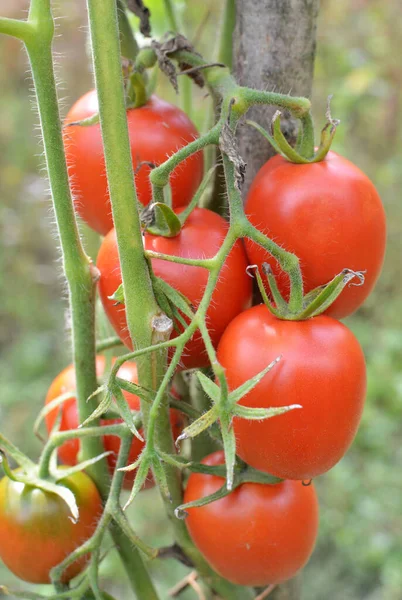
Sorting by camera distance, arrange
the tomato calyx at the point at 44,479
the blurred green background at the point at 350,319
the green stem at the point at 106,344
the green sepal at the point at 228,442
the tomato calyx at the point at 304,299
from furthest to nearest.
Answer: the blurred green background at the point at 350,319 → the green stem at the point at 106,344 → the tomato calyx at the point at 44,479 → the tomato calyx at the point at 304,299 → the green sepal at the point at 228,442

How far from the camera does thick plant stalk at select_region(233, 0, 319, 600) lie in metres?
0.74

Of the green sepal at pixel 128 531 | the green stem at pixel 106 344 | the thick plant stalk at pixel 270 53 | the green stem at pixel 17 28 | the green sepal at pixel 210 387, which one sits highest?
the green stem at pixel 17 28

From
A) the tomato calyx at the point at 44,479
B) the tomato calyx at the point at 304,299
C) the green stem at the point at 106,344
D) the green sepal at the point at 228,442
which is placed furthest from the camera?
the green stem at the point at 106,344

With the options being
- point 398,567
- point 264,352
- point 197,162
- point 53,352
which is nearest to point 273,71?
point 197,162

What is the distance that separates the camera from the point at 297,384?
0.59 meters

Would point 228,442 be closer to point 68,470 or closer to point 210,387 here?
point 210,387

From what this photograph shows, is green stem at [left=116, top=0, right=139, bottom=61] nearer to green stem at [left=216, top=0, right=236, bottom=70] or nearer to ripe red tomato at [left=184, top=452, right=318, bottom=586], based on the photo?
green stem at [left=216, top=0, right=236, bottom=70]

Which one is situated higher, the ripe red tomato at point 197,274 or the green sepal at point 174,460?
the ripe red tomato at point 197,274

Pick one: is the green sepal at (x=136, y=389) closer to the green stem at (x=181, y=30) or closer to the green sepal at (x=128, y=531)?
the green sepal at (x=128, y=531)

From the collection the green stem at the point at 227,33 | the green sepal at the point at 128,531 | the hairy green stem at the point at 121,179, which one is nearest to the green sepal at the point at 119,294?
the hairy green stem at the point at 121,179

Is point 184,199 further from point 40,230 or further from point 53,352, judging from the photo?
point 40,230

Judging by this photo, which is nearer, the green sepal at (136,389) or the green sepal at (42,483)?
the green sepal at (136,389)

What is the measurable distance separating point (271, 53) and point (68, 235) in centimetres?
31

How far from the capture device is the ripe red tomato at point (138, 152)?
734 millimetres
